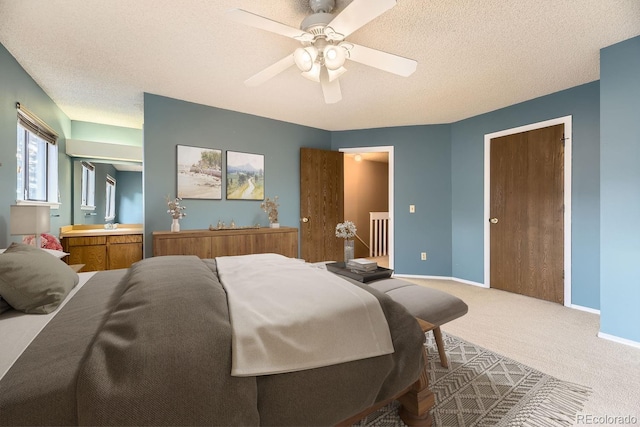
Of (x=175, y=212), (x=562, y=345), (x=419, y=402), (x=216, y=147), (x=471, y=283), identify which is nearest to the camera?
(x=419, y=402)

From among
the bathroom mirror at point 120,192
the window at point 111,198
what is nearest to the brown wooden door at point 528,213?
the bathroom mirror at point 120,192

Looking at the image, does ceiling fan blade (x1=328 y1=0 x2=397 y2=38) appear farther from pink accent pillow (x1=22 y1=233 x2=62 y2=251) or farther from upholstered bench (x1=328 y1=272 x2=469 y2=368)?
pink accent pillow (x1=22 y1=233 x2=62 y2=251)

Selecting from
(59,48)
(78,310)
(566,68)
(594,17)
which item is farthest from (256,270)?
(566,68)

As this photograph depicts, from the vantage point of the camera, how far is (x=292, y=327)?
→ 1008mm

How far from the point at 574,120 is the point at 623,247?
5.28ft

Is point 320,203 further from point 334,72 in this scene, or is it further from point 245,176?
point 334,72

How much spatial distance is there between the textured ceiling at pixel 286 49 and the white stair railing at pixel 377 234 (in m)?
3.22

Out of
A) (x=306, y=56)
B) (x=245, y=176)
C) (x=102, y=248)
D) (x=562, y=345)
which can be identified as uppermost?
(x=306, y=56)

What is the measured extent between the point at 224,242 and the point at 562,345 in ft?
11.0

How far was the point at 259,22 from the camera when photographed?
1.55m

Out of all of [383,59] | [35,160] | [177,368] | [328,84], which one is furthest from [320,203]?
[177,368]

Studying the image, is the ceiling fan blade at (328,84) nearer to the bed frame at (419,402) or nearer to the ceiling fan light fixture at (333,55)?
the ceiling fan light fixture at (333,55)

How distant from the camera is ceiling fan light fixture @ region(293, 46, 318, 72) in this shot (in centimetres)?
175

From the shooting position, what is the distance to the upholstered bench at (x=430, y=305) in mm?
1672
